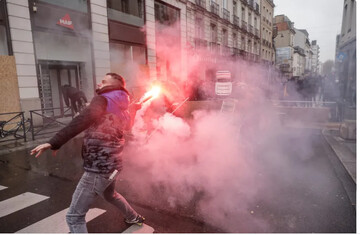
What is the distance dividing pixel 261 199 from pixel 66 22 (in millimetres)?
10332

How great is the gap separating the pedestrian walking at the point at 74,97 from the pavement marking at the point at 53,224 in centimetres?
741

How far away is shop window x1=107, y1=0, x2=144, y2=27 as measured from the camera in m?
12.3

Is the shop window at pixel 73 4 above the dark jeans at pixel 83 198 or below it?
above

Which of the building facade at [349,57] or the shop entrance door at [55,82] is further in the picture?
the building facade at [349,57]

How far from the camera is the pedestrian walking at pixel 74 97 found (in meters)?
10.1

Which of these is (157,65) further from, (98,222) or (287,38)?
(287,38)

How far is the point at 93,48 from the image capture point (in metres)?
11.4

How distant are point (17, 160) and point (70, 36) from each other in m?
6.80

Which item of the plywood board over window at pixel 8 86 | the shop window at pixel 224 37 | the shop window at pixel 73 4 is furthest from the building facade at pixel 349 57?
the plywood board over window at pixel 8 86

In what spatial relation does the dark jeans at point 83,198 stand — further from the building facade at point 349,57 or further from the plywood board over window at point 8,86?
the building facade at point 349,57

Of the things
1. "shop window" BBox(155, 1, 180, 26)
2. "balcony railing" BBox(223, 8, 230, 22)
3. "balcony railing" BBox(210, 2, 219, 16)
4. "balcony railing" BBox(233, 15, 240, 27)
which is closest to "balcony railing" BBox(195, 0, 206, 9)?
"balcony railing" BBox(210, 2, 219, 16)

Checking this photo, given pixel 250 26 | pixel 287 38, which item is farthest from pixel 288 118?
pixel 287 38

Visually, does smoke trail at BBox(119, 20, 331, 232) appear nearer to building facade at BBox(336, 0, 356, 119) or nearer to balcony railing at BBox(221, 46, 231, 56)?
building facade at BBox(336, 0, 356, 119)

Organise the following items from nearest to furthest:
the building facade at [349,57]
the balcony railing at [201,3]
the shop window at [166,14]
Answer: the building facade at [349,57] → the shop window at [166,14] → the balcony railing at [201,3]
